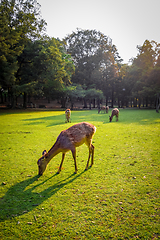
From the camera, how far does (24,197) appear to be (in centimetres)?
401

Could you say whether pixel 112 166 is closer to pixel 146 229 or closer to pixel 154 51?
pixel 146 229

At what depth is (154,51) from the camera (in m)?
41.0

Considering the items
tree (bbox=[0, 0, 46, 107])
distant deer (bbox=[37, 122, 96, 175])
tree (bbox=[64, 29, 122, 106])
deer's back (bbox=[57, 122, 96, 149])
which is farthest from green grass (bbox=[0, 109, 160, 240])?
tree (bbox=[64, 29, 122, 106])

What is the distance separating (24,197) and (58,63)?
35.4 metres

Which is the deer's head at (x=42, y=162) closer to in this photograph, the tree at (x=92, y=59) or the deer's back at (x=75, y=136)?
the deer's back at (x=75, y=136)

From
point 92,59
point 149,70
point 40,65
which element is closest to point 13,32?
point 40,65

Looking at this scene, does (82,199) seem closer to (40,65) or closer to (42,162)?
(42,162)

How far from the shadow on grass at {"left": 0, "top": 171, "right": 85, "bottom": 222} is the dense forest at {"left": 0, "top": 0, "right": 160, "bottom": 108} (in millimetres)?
26964

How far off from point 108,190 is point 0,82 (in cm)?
3187

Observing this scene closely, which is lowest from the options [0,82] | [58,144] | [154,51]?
[58,144]

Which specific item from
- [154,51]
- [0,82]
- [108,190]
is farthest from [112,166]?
[154,51]

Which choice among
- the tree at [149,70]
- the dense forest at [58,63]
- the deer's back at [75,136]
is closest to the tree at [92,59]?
the dense forest at [58,63]

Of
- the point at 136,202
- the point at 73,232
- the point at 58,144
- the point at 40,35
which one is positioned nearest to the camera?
the point at 73,232

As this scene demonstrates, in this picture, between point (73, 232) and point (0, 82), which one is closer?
point (73, 232)
